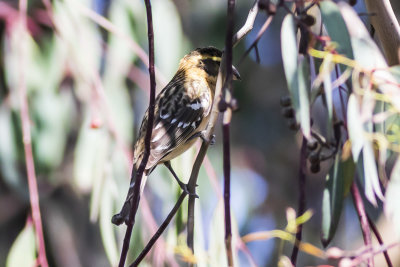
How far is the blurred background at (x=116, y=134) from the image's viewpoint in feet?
10.8

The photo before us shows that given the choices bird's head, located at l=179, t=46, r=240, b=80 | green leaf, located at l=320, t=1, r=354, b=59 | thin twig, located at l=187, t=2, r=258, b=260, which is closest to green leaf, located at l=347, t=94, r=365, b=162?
green leaf, located at l=320, t=1, r=354, b=59

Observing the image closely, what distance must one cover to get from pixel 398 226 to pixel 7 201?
439 cm

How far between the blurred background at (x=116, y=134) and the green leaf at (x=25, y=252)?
33 cm

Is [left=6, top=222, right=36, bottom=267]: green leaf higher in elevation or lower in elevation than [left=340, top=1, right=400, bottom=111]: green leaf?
lower

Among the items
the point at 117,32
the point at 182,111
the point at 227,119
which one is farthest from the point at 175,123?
the point at 227,119

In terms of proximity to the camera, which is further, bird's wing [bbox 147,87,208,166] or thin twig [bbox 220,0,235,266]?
bird's wing [bbox 147,87,208,166]

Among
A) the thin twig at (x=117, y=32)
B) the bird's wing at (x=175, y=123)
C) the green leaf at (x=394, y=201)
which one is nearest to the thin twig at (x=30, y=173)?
the thin twig at (x=117, y=32)

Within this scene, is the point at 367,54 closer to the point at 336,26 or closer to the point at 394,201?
the point at 336,26

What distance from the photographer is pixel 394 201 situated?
171 centimetres

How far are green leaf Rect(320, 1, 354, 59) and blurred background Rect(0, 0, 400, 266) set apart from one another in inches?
10.3

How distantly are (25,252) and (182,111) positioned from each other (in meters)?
0.97

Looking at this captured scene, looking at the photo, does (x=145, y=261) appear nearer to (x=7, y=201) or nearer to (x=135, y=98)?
(x=135, y=98)

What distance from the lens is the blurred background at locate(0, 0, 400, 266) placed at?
3.29 meters

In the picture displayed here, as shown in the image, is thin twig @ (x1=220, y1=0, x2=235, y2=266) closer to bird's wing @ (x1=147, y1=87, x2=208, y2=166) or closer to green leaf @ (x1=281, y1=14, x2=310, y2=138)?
green leaf @ (x1=281, y1=14, x2=310, y2=138)
